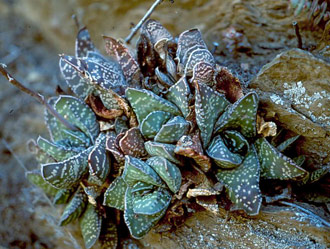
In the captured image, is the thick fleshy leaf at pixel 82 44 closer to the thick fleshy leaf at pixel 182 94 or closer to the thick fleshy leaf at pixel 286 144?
the thick fleshy leaf at pixel 182 94

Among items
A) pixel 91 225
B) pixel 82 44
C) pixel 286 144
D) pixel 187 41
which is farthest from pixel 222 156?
pixel 82 44

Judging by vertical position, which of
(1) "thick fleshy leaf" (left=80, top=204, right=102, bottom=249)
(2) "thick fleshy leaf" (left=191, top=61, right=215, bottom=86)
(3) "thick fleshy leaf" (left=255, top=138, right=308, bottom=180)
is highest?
(2) "thick fleshy leaf" (left=191, top=61, right=215, bottom=86)

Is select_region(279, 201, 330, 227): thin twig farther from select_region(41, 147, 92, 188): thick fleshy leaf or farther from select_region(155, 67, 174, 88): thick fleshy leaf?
select_region(41, 147, 92, 188): thick fleshy leaf

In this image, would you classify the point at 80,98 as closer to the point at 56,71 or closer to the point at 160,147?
the point at 160,147

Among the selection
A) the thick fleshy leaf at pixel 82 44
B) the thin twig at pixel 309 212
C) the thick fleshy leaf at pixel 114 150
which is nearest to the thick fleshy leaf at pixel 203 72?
the thick fleshy leaf at pixel 114 150

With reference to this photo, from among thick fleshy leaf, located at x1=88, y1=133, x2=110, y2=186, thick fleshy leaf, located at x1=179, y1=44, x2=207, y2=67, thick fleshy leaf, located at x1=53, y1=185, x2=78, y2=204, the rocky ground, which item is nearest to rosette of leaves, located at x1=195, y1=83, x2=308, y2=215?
the rocky ground

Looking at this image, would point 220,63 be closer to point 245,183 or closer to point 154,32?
point 154,32
